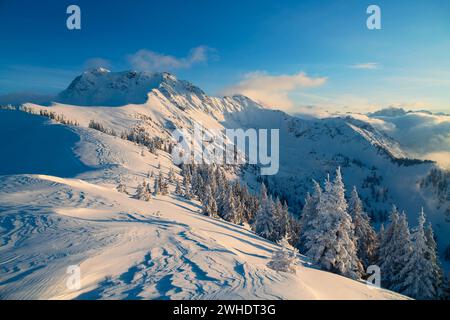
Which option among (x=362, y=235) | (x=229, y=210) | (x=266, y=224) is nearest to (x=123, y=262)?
(x=362, y=235)

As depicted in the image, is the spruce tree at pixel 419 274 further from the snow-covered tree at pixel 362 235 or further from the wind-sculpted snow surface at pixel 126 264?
the wind-sculpted snow surface at pixel 126 264

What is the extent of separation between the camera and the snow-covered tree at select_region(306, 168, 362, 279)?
2128cm

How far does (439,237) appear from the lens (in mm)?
148375

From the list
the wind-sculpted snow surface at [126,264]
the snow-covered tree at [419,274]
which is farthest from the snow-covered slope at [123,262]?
the snow-covered tree at [419,274]

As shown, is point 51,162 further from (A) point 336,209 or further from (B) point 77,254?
(A) point 336,209

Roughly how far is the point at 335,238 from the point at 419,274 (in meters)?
13.4

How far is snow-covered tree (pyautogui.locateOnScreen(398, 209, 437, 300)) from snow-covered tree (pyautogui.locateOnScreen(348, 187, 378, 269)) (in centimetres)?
966

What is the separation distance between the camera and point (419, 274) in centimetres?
2712

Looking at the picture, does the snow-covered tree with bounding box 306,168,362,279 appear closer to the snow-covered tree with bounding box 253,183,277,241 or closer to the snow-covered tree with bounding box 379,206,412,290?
the snow-covered tree with bounding box 379,206,412,290

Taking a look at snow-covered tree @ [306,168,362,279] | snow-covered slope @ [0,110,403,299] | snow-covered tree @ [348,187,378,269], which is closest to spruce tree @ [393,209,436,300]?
snow-covered tree @ [348,187,378,269]

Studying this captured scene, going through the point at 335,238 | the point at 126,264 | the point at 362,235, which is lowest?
the point at 362,235

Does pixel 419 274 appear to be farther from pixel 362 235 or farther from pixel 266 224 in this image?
pixel 266 224

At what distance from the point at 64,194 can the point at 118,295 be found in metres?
19.0
